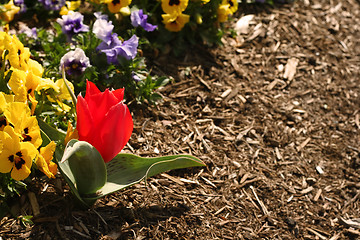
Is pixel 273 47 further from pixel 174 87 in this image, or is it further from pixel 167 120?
pixel 167 120

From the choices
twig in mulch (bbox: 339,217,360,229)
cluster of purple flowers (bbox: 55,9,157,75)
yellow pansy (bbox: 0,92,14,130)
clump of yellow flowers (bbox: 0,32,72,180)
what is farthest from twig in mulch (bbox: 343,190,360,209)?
yellow pansy (bbox: 0,92,14,130)

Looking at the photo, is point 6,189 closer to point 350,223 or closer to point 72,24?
point 72,24

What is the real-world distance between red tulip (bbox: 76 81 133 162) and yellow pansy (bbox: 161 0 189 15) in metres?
1.28

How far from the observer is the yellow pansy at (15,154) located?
6.32 feet

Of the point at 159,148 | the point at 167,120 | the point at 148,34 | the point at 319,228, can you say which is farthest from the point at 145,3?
the point at 319,228

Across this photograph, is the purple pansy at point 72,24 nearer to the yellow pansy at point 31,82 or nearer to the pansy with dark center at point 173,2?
the pansy with dark center at point 173,2

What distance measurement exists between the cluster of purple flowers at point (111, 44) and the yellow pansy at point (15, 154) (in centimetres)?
105

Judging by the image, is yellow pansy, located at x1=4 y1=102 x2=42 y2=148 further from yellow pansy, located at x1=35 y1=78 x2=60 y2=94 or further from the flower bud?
the flower bud

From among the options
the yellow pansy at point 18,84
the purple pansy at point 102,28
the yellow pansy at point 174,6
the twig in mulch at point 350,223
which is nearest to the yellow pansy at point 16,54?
the yellow pansy at point 18,84

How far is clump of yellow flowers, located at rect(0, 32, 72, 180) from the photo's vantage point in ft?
6.36

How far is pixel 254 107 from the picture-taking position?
338cm

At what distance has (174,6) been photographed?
324cm

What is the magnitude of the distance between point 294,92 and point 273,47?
0.52m

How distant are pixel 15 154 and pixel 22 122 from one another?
0.14 metres
